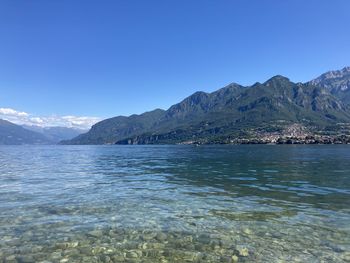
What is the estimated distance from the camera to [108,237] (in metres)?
17.9

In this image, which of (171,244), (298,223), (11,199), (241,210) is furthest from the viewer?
(11,199)

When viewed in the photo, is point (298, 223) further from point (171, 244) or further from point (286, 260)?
point (171, 244)

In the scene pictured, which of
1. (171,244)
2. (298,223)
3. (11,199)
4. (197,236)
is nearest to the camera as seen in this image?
(171,244)

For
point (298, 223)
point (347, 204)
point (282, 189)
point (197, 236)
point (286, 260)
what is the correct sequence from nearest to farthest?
point (286, 260)
point (197, 236)
point (298, 223)
point (347, 204)
point (282, 189)

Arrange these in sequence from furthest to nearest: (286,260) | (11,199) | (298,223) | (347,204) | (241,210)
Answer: (11,199)
(347,204)
(241,210)
(298,223)
(286,260)

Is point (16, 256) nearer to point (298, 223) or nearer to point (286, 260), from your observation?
point (286, 260)

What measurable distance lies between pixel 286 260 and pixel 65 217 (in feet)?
48.7

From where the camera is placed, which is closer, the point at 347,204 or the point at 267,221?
the point at 267,221

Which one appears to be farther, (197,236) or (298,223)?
(298,223)

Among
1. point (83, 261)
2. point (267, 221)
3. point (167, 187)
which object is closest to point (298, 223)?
point (267, 221)

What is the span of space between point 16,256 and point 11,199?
1629 centimetres

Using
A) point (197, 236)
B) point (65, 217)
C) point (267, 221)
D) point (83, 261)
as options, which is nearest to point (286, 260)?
point (197, 236)

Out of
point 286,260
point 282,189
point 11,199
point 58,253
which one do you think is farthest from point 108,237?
point 282,189

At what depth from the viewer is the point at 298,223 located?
20.9m
